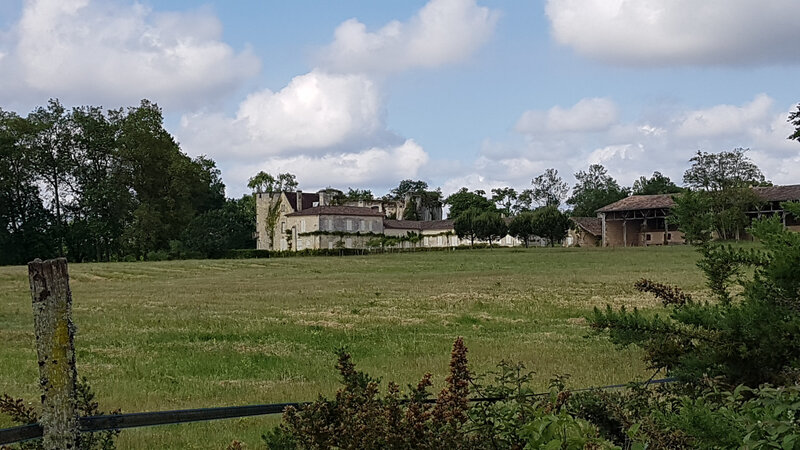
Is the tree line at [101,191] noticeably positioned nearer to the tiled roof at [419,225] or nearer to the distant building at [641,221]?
the tiled roof at [419,225]

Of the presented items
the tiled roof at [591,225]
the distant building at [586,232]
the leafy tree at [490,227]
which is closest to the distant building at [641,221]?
the tiled roof at [591,225]

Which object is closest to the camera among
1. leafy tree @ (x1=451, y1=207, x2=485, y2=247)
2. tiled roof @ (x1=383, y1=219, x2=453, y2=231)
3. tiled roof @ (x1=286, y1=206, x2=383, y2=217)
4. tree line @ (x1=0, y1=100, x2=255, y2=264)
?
tree line @ (x1=0, y1=100, x2=255, y2=264)

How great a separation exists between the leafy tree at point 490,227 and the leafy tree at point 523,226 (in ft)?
3.04

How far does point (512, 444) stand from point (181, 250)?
80.4m

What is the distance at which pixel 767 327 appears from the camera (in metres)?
4.79

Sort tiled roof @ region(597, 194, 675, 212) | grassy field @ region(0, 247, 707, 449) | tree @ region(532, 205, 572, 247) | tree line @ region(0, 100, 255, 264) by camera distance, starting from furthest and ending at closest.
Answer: tree @ region(532, 205, 572, 247) < tiled roof @ region(597, 194, 675, 212) < tree line @ region(0, 100, 255, 264) < grassy field @ region(0, 247, 707, 449)

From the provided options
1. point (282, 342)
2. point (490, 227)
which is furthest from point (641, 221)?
point (282, 342)

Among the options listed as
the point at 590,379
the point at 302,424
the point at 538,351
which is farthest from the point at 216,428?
the point at 538,351

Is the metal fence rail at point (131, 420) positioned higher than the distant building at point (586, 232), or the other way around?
the distant building at point (586, 232)

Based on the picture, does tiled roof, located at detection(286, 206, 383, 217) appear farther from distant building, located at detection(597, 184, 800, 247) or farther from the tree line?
distant building, located at detection(597, 184, 800, 247)

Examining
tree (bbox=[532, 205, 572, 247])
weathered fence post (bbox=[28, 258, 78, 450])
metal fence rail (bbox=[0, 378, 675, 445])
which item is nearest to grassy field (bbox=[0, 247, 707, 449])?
metal fence rail (bbox=[0, 378, 675, 445])

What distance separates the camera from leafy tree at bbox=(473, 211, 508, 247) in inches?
3772

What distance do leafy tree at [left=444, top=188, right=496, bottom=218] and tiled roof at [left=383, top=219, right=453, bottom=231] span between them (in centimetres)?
1214

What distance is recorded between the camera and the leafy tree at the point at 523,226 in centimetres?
9469
